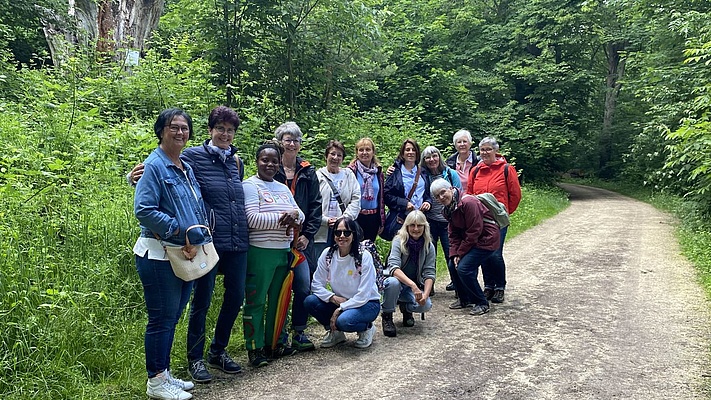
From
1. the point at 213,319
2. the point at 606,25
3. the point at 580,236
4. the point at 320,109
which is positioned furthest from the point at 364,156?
the point at 606,25

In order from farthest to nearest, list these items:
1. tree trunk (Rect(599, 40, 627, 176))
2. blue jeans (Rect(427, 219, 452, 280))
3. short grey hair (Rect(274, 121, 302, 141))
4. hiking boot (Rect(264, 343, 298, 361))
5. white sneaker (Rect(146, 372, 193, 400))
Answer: tree trunk (Rect(599, 40, 627, 176)) → blue jeans (Rect(427, 219, 452, 280)) → short grey hair (Rect(274, 121, 302, 141)) → hiking boot (Rect(264, 343, 298, 361)) → white sneaker (Rect(146, 372, 193, 400))

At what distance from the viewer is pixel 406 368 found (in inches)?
159

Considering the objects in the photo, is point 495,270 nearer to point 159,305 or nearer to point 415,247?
point 415,247

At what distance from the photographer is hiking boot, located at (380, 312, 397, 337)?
482 centimetres

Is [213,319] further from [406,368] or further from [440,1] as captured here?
[440,1]

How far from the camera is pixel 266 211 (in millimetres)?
3883

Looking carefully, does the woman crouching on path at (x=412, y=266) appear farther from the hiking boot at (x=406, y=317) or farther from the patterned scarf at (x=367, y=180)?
the patterned scarf at (x=367, y=180)

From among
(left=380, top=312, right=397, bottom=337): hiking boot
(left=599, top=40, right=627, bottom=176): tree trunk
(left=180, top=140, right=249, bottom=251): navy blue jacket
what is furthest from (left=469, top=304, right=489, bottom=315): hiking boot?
(left=599, top=40, right=627, bottom=176): tree trunk

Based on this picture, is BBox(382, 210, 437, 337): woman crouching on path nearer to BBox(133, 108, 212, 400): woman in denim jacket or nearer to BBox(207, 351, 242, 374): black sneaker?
BBox(207, 351, 242, 374): black sneaker

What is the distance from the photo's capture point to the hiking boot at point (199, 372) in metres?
3.67

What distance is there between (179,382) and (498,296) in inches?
151

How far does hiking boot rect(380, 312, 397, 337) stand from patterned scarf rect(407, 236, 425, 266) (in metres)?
0.64

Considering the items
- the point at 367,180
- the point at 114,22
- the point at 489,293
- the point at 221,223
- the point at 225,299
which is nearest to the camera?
the point at 221,223

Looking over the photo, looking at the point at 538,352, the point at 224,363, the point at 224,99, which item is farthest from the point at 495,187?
the point at 224,99
